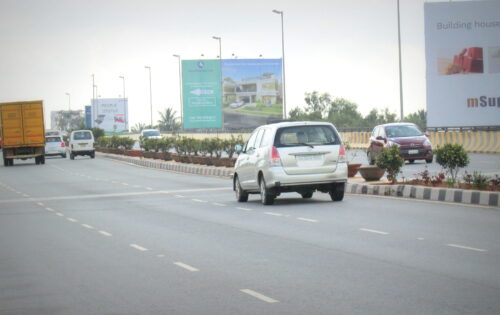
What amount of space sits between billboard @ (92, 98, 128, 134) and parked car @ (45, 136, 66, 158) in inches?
2604

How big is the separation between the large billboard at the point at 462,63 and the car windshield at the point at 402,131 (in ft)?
58.1

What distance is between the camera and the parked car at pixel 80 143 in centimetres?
6620

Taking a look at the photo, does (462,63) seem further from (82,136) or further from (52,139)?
(52,139)

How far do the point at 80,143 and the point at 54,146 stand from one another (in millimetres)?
3666

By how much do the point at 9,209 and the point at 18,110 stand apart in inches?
1458

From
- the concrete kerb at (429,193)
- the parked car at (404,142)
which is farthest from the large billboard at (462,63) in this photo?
the concrete kerb at (429,193)

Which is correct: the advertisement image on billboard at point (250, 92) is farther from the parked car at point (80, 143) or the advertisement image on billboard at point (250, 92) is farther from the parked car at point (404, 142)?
the parked car at point (404, 142)

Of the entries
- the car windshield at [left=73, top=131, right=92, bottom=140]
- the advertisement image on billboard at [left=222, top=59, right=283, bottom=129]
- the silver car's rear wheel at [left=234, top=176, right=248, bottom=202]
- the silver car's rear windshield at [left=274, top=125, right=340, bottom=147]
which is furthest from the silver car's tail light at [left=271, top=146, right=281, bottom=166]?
the advertisement image on billboard at [left=222, top=59, right=283, bottom=129]

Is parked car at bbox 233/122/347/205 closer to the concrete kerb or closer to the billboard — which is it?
the concrete kerb

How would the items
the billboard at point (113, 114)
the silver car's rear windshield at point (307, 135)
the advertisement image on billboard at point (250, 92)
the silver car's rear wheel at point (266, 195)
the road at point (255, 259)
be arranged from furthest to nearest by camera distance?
the billboard at point (113, 114), the advertisement image on billboard at point (250, 92), the silver car's rear wheel at point (266, 195), the silver car's rear windshield at point (307, 135), the road at point (255, 259)

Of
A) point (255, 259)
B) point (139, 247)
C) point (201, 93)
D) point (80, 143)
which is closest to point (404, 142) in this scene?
point (139, 247)

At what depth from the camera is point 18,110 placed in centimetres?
5884

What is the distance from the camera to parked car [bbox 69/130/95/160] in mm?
66200

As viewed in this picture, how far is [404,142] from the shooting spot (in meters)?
36.9
